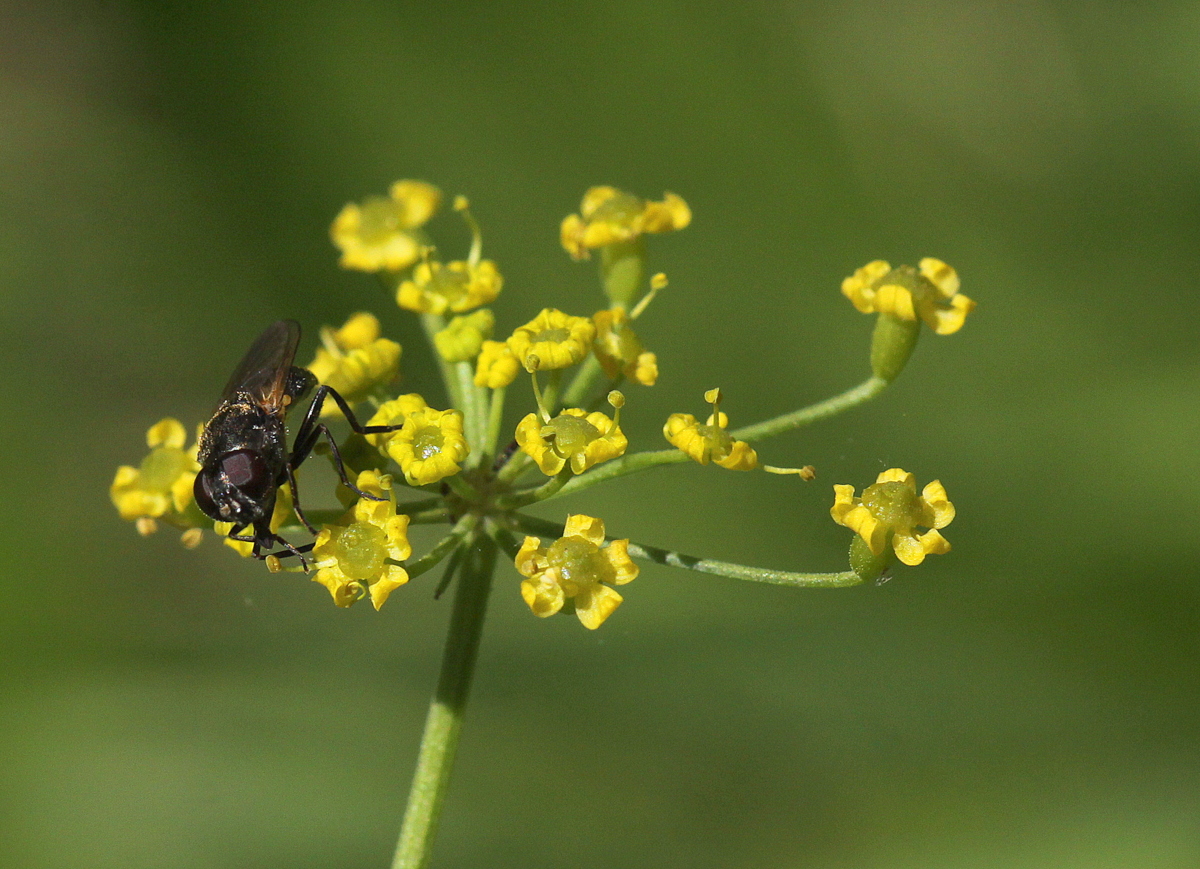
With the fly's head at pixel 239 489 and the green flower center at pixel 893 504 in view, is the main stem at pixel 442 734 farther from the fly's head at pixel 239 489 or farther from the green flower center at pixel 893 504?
the green flower center at pixel 893 504

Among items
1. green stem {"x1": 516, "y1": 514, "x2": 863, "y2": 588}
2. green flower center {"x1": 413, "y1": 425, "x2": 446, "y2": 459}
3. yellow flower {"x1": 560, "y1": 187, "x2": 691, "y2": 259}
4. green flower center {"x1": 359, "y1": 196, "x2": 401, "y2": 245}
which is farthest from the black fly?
yellow flower {"x1": 560, "y1": 187, "x2": 691, "y2": 259}

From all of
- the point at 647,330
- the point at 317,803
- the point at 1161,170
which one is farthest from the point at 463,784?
the point at 1161,170

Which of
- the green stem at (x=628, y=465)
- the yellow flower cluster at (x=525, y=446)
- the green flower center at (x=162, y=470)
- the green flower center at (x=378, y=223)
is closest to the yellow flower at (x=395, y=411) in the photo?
the yellow flower cluster at (x=525, y=446)

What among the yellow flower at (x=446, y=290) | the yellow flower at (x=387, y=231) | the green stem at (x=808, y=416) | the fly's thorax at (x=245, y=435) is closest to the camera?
the fly's thorax at (x=245, y=435)

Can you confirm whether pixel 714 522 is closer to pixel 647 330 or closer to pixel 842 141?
pixel 647 330

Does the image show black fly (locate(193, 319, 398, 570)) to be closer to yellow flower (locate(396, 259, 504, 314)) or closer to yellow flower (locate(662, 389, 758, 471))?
yellow flower (locate(396, 259, 504, 314))

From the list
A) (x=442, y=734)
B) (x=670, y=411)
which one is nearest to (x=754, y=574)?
(x=442, y=734)

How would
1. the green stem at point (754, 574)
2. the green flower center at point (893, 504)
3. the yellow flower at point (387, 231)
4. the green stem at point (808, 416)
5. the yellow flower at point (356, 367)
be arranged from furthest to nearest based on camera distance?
the yellow flower at point (387, 231), the yellow flower at point (356, 367), the green stem at point (808, 416), the green flower center at point (893, 504), the green stem at point (754, 574)
